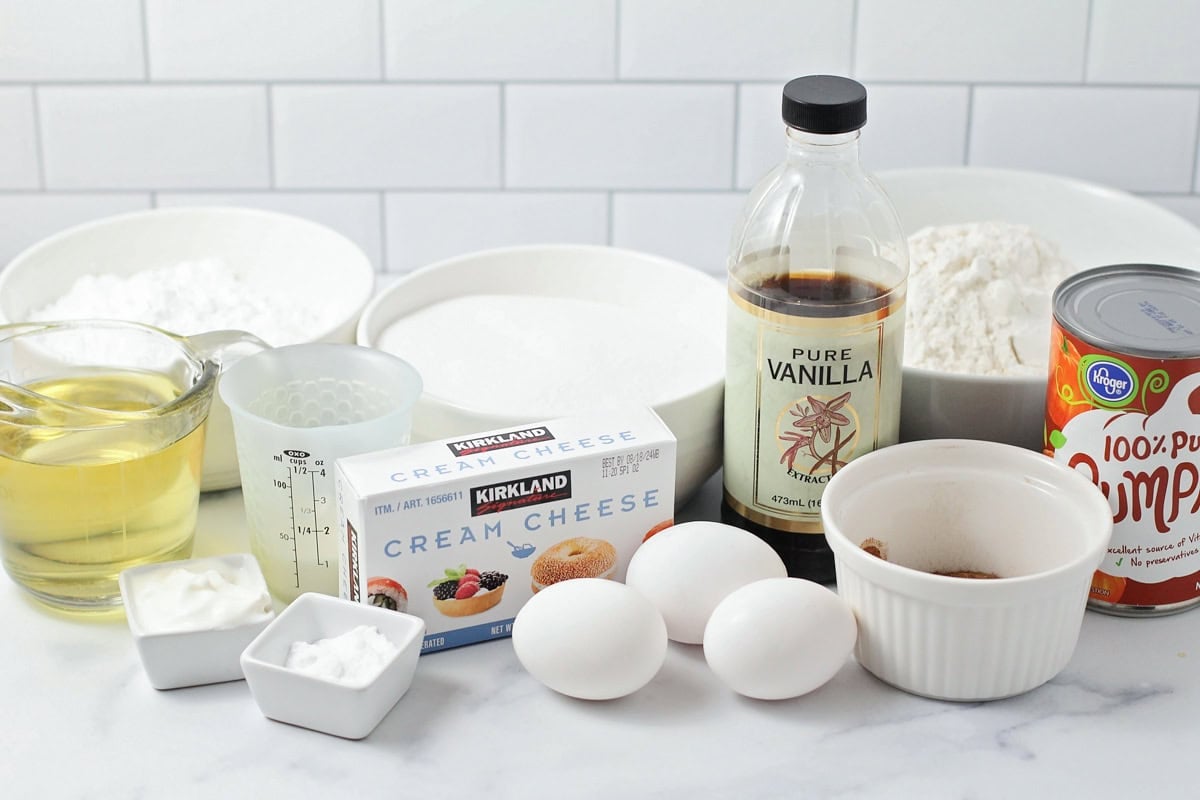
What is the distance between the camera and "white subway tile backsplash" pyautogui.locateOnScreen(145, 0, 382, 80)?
1.49 meters

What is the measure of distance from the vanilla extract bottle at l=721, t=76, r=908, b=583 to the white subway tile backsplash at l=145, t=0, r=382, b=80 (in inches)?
26.4

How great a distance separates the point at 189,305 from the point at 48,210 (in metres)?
0.54

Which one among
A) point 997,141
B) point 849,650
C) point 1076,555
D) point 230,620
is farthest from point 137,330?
point 997,141

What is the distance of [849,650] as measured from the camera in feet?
2.93

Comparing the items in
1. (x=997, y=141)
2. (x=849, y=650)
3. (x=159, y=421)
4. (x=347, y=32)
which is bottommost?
(x=849, y=650)

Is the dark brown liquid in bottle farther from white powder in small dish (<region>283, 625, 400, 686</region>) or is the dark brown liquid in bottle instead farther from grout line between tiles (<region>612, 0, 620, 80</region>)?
grout line between tiles (<region>612, 0, 620, 80</region>)

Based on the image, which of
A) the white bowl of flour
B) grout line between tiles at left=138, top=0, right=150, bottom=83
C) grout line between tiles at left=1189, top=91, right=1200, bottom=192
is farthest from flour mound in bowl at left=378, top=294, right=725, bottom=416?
grout line between tiles at left=1189, top=91, right=1200, bottom=192

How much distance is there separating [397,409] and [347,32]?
67 cm

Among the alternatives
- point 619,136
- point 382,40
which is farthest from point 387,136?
point 619,136

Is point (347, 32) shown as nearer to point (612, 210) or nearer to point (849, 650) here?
point (612, 210)

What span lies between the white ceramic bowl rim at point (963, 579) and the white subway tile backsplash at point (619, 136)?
65 centimetres

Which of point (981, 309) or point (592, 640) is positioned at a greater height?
point (981, 309)

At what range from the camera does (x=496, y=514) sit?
0.93m
